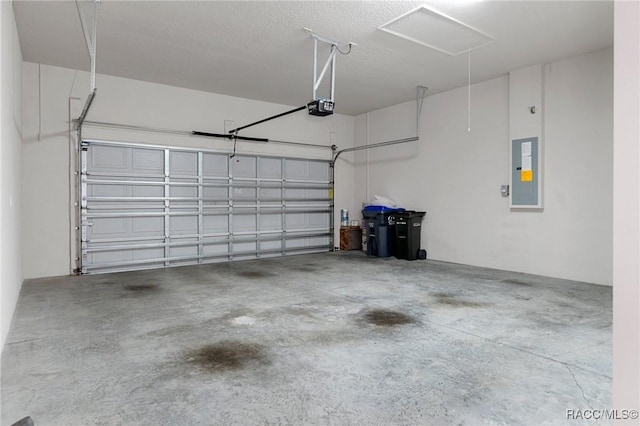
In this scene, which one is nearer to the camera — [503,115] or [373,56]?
[373,56]

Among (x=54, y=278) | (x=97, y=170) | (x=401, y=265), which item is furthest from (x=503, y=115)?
(x=54, y=278)

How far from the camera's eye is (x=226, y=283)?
5.30 m

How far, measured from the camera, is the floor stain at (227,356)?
103 inches

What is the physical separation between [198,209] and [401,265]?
376 cm

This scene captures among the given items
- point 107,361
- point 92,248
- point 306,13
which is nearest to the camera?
point 107,361

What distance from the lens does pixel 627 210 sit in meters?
0.91

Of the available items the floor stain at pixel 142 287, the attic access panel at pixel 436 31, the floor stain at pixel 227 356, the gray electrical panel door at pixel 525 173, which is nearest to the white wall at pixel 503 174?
the gray electrical panel door at pixel 525 173

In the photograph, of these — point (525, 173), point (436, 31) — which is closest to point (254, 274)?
point (436, 31)

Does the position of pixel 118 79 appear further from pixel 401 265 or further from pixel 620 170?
pixel 620 170

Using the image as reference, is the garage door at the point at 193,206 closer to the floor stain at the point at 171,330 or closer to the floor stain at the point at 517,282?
the floor stain at the point at 171,330

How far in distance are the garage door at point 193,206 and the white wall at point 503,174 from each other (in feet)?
5.94

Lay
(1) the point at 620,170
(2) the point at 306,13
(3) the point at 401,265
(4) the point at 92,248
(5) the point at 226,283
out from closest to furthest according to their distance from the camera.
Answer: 1. (1) the point at 620,170
2. (2) the point at 306,13
3. (5) the point at 226,283
4. (4) the point at 92,248
5. (3) the point at 401,265

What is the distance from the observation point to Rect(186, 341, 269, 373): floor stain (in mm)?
2611

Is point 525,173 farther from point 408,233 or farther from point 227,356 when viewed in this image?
point 227,356
